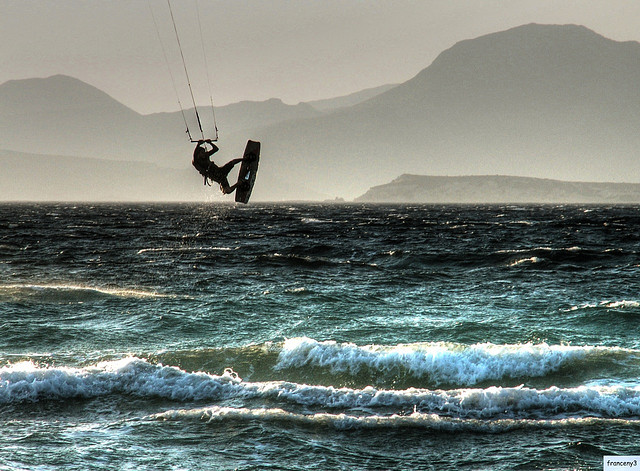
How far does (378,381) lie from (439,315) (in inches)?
294

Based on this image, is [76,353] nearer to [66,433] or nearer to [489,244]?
[66,433]

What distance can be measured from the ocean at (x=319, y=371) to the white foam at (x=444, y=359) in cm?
5

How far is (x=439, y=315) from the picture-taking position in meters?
21.8

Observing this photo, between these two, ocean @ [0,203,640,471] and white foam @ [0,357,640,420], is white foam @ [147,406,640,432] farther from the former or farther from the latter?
white foam @ [0,357,640,420]

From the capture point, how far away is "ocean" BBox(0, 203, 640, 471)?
1048cm

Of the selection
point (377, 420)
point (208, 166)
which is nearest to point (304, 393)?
point (377, 420)

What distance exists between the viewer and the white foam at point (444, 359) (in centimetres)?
1523

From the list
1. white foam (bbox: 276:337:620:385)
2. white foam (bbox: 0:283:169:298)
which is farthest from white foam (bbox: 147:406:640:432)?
white foam (bbox: 0:283:169:298)

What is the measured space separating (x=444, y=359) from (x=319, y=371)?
3.28m

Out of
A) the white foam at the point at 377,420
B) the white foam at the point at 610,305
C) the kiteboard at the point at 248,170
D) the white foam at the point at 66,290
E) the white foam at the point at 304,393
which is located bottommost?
the white foam at the point at 377,420

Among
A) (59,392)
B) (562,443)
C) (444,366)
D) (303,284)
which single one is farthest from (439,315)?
(59,392)

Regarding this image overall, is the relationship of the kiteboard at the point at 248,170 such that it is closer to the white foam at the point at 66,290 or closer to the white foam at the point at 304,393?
the white foam at the point at 304,393

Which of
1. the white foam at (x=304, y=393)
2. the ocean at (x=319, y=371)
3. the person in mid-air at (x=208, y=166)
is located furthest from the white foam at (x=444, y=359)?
the person in mid-air at (x=208, y=166)

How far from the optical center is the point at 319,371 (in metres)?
15.6
